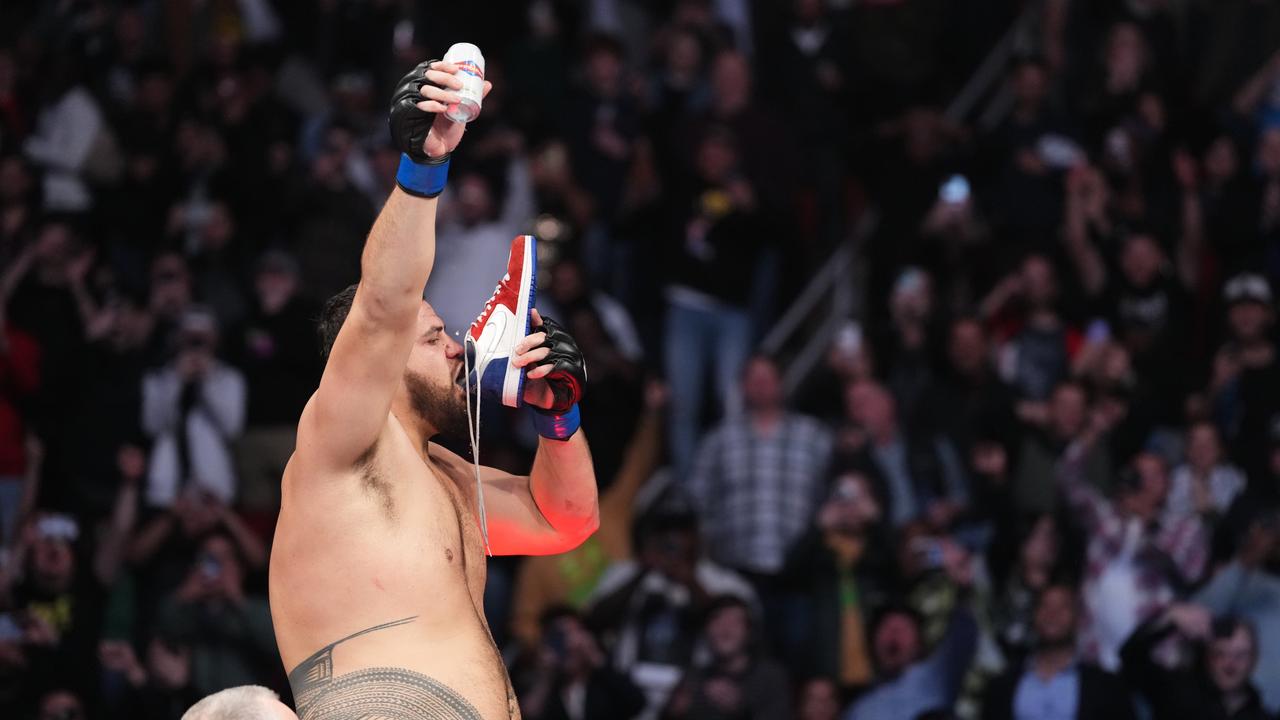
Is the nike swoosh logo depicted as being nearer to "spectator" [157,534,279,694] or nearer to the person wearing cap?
"spectator" [157,534,279,694]

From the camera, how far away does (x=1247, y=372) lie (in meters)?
9.66

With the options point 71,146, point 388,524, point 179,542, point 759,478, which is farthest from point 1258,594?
point 71,146

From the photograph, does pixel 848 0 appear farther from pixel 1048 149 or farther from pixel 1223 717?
pixel 1223 717

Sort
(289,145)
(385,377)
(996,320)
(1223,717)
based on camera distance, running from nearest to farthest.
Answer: (385,377)
(1223,717)
(996,320)
(289,145)

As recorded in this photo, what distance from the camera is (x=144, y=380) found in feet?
32.1

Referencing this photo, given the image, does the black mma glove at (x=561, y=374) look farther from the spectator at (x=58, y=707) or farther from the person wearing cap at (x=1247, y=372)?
the person wearing cap at (x=1247, y=372)

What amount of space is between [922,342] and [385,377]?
6373 millimetres

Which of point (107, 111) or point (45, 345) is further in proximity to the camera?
point (107, 111)

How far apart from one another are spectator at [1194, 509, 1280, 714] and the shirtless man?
4.89 metres

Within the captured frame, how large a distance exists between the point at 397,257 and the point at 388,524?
0.62 meters

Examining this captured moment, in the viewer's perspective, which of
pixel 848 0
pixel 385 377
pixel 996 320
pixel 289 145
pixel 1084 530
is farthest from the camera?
pixel 848 0

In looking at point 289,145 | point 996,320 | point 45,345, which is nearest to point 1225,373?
point 996,320

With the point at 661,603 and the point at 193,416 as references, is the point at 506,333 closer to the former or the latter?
the point at 661,603

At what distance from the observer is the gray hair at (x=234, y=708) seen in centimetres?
380
